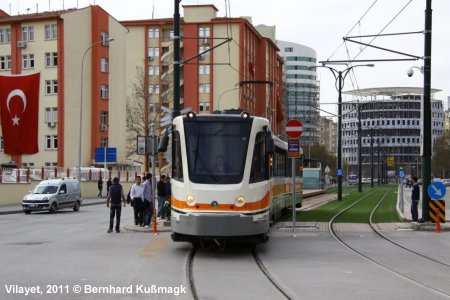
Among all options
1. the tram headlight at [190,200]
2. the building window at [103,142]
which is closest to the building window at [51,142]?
the building window at [103,142]

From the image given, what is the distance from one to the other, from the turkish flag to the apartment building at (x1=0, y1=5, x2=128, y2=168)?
16.6 metres

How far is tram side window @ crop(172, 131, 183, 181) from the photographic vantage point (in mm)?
15281

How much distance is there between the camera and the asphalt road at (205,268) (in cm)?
1024

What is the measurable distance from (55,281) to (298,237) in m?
9.46

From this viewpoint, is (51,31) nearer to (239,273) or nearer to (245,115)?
(245,115)

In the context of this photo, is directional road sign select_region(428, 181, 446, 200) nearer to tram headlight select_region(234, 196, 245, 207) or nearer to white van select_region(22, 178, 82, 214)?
tram headlight select_region(234, 196, 245, 207)

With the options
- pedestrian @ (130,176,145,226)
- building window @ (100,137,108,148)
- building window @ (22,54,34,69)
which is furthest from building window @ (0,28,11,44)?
pedestrian @ (130,176,145,226)

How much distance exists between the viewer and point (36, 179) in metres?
46.8

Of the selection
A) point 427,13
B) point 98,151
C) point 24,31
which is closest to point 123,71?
point 24,31

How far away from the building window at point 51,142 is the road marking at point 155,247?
47628 mm

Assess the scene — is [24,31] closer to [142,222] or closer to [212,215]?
[142,222]

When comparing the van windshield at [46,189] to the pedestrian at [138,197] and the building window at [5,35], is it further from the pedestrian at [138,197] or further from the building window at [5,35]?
the building window at [5,35]

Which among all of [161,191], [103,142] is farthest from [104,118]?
[161,191]

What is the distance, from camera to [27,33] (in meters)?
65.7
